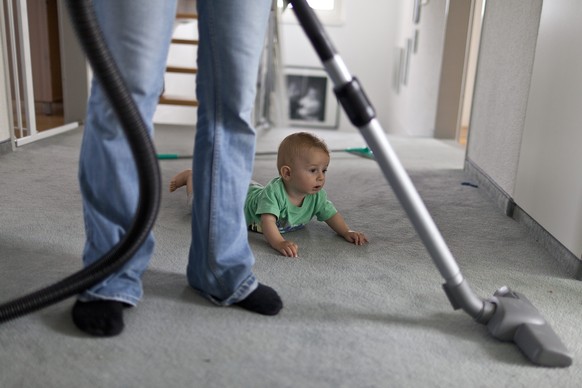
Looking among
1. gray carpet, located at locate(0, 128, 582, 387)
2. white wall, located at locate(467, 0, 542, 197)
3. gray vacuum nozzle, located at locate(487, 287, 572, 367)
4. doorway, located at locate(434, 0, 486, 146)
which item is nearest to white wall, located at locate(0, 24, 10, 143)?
gray carpet, located at locate(0, 128, 582, 387)

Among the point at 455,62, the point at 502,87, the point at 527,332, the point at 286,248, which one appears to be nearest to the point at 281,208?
the point at 286,248

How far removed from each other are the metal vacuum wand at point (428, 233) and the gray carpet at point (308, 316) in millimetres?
33

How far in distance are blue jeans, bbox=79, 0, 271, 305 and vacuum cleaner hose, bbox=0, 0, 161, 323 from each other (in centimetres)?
5

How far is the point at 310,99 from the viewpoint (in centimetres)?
773

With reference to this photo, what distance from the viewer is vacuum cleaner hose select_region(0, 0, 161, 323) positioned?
77cm

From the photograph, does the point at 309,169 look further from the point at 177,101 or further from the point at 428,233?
the point at 177,101

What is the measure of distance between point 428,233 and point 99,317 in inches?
24.0

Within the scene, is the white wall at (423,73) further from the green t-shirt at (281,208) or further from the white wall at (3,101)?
the white wall at (3,101)

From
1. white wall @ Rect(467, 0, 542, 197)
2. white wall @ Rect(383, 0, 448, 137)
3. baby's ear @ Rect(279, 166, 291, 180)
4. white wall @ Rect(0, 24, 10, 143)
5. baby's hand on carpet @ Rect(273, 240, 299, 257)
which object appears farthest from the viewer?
white wall @ Rect(383, 0, 448, 137)

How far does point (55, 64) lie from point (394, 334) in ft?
12.4

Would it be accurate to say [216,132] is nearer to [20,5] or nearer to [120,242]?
[120,242]

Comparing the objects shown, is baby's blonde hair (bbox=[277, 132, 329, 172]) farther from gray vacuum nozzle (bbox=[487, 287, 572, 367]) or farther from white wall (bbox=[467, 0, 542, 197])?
white wall (bbox=[467, 0, 542, 197])

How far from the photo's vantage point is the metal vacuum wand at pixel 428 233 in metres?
0.92

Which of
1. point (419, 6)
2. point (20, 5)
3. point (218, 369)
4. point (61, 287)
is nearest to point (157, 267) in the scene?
point (61, 287)
